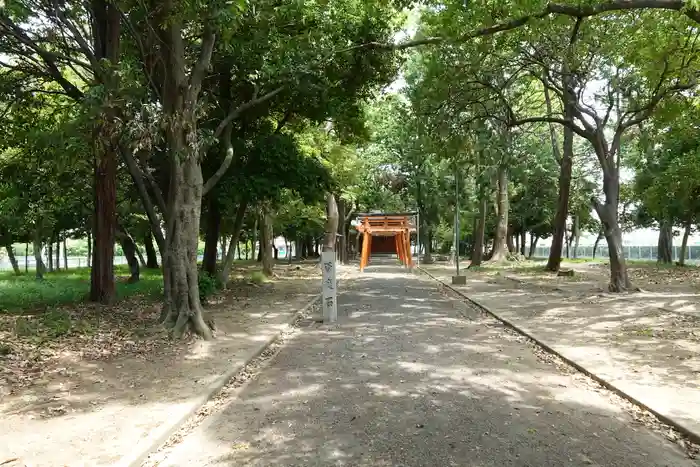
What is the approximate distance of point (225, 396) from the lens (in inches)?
264

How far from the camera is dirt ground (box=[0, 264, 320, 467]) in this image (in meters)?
4.78

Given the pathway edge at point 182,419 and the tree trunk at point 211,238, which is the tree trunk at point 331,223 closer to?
the tree trunk at point 211,238

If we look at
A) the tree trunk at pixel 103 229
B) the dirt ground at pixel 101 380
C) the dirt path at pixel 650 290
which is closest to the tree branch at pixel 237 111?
the tree trunk at pixel 103 229

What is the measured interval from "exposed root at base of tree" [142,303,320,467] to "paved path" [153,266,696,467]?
88 millimetres

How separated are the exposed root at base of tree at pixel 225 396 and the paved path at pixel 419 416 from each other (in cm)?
9

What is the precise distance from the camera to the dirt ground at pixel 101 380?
478 cm

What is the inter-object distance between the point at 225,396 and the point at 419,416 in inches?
94.7

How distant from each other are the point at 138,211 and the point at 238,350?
22.7 metres

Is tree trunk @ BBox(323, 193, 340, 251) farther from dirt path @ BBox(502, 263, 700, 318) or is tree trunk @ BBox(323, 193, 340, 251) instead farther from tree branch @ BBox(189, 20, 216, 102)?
tree branch @ BBox(189, 20, 216, 102)

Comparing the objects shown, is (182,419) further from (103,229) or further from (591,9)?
(591,9)

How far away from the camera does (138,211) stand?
2970 cm

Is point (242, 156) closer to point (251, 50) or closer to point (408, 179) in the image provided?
point (251, 50)

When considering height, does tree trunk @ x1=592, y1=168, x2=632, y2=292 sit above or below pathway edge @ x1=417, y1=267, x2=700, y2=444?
above

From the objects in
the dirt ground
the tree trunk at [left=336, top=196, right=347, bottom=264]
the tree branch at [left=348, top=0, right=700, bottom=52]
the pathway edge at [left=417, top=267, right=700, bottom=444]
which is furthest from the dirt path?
the tree trunk at [left=336, top=196, right=347, bottom=264]
